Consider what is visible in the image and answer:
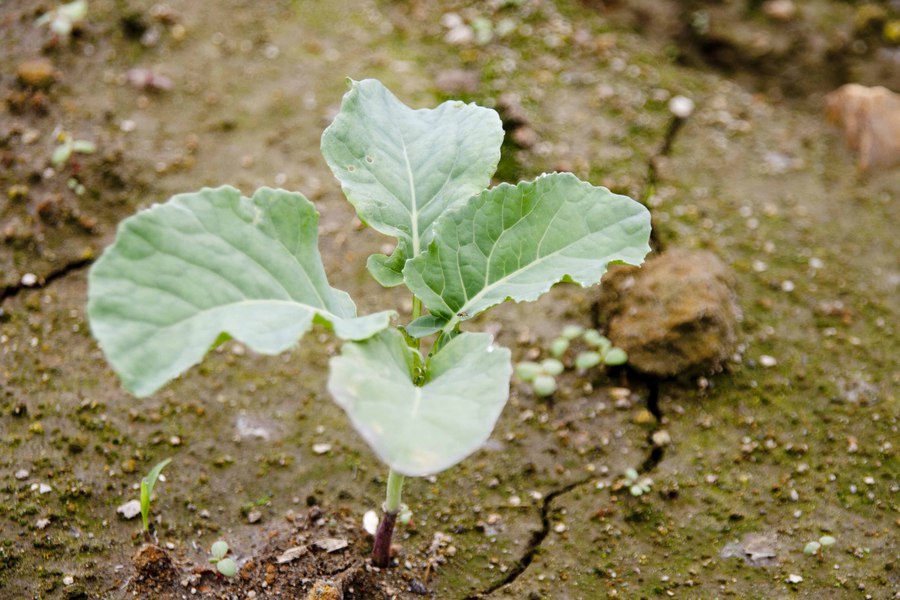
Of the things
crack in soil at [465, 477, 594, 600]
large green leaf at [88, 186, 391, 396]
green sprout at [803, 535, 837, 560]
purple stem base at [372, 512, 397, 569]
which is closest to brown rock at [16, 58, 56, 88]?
large green leaf at [88, 186, 391, 396]

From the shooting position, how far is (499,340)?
95.0 inches

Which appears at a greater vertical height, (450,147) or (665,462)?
(450,147)

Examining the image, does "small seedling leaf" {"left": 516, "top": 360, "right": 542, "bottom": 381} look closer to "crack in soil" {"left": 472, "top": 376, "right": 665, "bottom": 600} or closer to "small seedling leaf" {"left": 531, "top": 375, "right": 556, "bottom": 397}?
"small seedling leaf" {"left": 531, "top": 375, "right": 556, "bottom": 397}

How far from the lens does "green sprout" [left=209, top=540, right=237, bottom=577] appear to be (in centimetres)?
175

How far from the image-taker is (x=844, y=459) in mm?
2102

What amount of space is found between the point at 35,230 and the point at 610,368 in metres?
1.79

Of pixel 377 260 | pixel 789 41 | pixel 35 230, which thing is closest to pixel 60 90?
pixel 35 230

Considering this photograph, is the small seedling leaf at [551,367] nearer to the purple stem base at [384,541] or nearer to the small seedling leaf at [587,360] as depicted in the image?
the small seedling leaf at [587,360]

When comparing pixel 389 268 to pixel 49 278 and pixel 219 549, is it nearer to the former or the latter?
pixel 219 549

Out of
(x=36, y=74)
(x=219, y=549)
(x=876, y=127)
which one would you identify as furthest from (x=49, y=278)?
(x=876, y=127)

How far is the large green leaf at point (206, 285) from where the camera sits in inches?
50.4

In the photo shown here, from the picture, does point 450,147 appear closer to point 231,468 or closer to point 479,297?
point 479,297

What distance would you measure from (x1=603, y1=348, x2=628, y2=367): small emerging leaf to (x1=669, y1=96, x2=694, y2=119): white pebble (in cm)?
115

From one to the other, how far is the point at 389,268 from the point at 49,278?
4.19 ft
